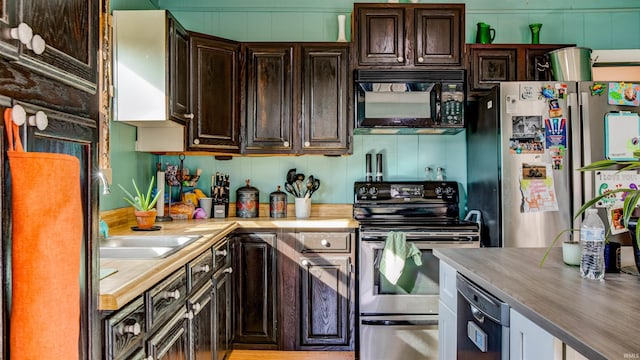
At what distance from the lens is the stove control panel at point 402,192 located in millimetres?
3225

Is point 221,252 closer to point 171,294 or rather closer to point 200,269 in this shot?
point 200,269

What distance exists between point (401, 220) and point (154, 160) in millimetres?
1930

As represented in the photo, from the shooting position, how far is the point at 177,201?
10.6 feet

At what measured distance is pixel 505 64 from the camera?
3.09m

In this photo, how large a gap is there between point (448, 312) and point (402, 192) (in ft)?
5.27

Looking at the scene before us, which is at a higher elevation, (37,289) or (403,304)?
(37,289)

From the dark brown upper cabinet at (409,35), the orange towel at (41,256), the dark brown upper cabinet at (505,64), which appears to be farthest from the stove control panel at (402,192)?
→ the orange towel at (41,256)

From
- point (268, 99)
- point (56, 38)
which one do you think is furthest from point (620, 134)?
point (56, 38)

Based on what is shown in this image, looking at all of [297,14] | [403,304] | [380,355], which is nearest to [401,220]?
[403,304]

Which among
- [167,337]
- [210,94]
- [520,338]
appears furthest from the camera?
[210,94]

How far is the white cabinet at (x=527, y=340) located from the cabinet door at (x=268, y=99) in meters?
2.15

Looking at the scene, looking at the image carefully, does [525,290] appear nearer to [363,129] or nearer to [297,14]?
[363,129]

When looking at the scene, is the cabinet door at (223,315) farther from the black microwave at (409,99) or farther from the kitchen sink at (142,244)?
the black microwave at (409,99)

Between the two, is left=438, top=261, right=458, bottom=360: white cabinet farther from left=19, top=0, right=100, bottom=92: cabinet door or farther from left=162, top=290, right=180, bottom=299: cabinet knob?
left=19, top=0, right=100, bottom=92: cabinet door
